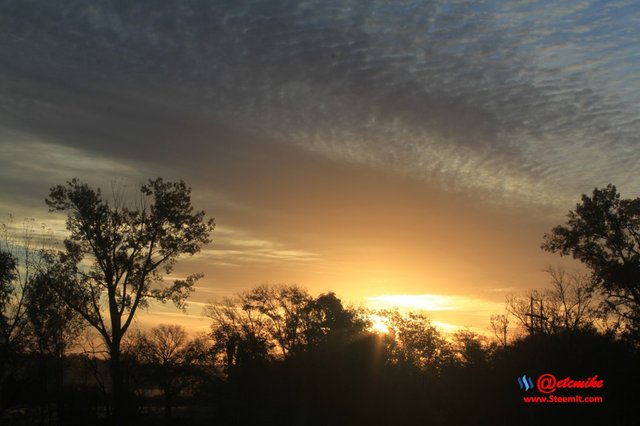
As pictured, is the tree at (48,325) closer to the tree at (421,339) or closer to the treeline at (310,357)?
the treeline at (310,357)

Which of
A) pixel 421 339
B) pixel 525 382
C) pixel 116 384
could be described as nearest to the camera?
pixel 116 384

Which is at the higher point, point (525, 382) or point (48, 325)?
point (48, 325)

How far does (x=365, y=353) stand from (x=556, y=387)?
14.3 metres

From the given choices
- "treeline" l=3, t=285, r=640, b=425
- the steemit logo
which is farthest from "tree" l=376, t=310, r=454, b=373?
the steemit logo

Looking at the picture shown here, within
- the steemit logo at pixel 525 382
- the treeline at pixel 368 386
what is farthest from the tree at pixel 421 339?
the steemit logo at pixel 525 382

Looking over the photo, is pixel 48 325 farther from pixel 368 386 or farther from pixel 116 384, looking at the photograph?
pixel 368 386

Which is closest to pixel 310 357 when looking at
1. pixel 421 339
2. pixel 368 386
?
pixel 368 386

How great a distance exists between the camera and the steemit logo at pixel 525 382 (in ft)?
115

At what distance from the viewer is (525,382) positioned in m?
35.5

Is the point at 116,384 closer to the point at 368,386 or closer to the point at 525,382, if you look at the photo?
the point at 368,386

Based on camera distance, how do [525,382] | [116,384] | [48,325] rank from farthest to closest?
[48,325] → [525,382] → [116,384]

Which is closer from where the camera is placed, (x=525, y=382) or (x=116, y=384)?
(x=116, y=384)

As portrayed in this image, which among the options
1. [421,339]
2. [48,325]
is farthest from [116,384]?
[421,339]

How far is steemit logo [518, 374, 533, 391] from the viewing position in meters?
35.0
